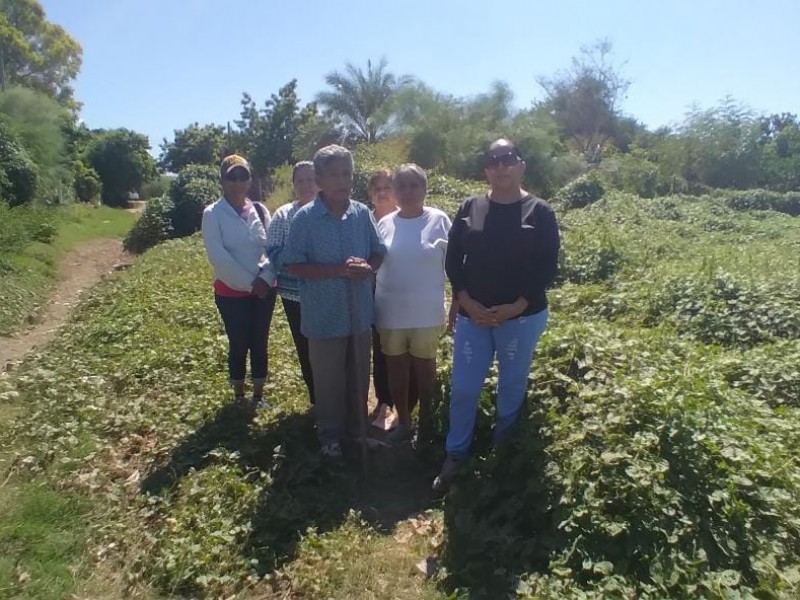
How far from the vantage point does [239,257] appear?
4430mm

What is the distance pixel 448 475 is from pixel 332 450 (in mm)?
808

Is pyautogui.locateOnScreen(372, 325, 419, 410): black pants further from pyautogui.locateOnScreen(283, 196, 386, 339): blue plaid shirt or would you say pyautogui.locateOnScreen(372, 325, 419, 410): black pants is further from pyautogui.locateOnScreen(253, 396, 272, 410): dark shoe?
pyautogui.locateOnScreen(253, 396, 272, 410): dark shoe

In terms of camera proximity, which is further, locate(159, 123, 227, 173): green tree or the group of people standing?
locate(159, 123, 227, 173): green tree

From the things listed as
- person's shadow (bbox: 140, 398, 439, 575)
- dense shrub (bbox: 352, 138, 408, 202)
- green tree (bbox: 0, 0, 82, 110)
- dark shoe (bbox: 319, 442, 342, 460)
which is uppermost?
green tree (bbox: 0, 0, 82, 110)

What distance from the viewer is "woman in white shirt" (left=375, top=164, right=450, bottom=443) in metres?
3.82

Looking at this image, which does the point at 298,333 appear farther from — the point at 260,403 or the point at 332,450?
the point at 332,450

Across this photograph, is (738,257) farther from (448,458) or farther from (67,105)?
(67,105)

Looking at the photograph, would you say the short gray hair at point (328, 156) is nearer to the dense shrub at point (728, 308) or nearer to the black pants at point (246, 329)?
the black pants at point (246, 329)

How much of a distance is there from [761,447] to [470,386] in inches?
57.9

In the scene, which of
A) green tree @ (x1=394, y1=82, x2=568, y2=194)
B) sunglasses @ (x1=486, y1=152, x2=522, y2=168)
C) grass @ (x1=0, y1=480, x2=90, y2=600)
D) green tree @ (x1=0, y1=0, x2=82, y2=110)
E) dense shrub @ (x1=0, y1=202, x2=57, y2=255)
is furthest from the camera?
green tree @ (x1=0, y1=0, x2=82, y2=110)

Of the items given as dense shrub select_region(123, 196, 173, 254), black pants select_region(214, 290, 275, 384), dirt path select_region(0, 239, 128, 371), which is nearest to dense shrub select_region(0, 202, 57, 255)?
dirt path select_region(0, 239, 128, 371)

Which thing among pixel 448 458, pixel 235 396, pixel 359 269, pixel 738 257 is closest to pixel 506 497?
pixel 448 458

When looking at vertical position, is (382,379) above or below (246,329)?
below

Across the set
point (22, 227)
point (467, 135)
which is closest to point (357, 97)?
point (467, 135)
